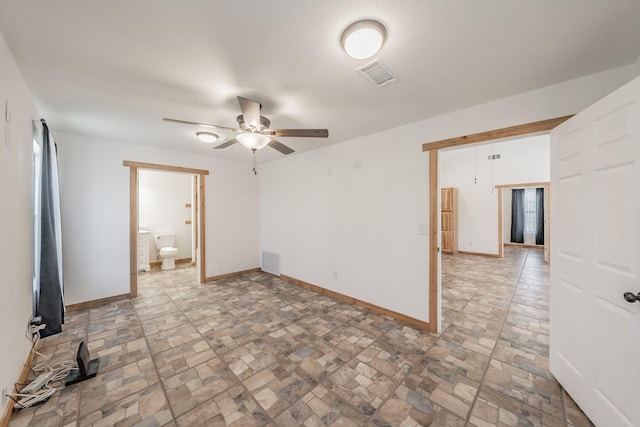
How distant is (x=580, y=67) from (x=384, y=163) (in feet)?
6.04

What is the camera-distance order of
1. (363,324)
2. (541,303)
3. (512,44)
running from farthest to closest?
(541,303)
(363,324)
(512,44)

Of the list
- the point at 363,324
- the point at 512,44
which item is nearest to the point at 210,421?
the point at 363,324

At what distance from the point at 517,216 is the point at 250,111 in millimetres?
10497

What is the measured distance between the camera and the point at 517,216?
346 inches

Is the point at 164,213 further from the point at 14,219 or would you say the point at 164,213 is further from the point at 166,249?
the point at 14,219

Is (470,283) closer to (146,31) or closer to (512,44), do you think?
(512,44)

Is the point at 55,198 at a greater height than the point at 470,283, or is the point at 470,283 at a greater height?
the point at 55,198

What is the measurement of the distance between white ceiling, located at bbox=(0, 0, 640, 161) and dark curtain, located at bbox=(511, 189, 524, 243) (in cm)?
869

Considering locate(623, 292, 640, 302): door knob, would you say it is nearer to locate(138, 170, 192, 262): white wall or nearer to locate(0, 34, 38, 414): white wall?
locate(0, 34, 38, 414): white wall

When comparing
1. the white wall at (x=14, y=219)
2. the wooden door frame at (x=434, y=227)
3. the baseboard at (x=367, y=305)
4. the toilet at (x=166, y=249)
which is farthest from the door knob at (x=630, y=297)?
the toilet at (x=166, y=249)

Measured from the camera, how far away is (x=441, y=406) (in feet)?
5.54

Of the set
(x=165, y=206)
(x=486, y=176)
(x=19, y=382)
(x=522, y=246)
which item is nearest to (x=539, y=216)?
(x=522, y=246)

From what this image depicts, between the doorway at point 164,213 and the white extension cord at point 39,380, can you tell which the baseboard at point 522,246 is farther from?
the white extension cord at point 39,380

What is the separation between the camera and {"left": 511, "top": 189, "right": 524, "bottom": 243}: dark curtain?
873cm
